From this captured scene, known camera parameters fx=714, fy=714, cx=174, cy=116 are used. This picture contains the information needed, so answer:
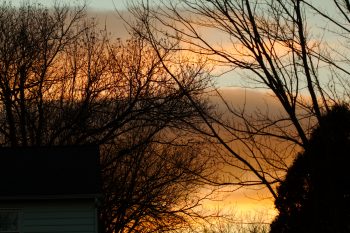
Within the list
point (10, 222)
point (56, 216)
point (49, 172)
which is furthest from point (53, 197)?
point (49, 172)

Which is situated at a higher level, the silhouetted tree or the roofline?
the roofline

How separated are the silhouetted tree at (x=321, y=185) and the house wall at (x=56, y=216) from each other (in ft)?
20.2

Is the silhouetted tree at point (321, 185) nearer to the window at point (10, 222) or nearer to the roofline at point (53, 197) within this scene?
the roofline at point (53, 197)

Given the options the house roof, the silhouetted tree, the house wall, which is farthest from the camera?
the house roof

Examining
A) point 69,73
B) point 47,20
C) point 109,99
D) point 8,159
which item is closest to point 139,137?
point 109,99

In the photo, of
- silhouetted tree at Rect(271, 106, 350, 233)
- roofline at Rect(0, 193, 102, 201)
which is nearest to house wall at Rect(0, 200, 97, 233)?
roofline at Rect(0, 193, 102, 201)

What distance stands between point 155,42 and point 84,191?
6056 millimetres

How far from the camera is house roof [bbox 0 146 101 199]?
56.8 feet

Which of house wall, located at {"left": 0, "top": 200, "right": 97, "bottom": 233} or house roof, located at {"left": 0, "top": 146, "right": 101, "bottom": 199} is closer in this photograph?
house wall, located at {"left": 0, "top": 200, "right": 97, "bottom": 233}

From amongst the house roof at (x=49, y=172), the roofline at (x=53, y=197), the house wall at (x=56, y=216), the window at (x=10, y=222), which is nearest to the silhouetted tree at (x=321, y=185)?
the roofline at (x=53, y=197)

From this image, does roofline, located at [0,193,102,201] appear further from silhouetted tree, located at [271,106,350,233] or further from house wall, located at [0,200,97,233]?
silhouetted tree, located at [271,106,350,233]

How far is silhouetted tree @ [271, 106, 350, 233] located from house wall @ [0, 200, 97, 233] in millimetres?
6155

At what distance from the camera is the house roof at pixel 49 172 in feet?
56.8

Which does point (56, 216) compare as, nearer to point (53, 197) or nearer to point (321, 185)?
point (53, 197)
